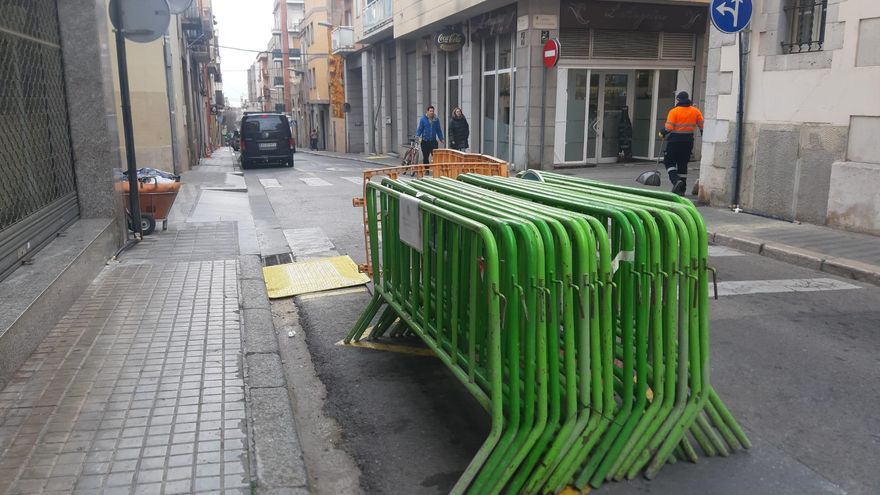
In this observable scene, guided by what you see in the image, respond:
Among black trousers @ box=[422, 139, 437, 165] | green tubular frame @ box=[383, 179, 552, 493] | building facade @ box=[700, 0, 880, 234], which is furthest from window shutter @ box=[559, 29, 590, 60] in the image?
green tubular frame @ box=[383, 179, 552, 493]

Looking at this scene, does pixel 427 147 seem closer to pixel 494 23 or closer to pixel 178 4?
pixel 494 23

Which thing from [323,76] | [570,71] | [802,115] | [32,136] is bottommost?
[32,136]

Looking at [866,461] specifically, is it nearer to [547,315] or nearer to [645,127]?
[547,315]

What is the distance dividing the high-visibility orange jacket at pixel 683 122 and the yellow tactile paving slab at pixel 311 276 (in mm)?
7072

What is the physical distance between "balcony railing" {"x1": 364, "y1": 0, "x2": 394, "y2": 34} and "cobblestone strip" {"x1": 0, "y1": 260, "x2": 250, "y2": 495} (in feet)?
76.7

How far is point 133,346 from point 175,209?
7776 mm

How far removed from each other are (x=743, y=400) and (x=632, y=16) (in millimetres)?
16377

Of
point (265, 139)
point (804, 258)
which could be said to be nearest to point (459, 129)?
point (265, 139)

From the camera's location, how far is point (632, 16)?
61.4 feet

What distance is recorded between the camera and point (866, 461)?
11.7ft

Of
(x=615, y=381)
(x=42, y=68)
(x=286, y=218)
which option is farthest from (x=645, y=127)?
(x=615, y=381)

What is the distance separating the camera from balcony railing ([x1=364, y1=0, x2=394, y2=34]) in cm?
2756

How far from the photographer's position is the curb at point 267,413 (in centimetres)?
333

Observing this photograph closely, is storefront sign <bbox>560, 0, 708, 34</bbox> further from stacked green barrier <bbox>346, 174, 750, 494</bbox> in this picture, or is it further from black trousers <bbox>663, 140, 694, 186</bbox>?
stacked green barrier <bbox>346, 174, 750, 494</bbox>
